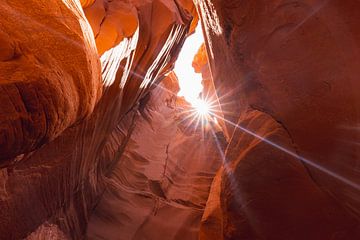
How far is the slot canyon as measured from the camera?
2.80 m

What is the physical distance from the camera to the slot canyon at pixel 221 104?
2797 millimetres

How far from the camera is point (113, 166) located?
10008 mm

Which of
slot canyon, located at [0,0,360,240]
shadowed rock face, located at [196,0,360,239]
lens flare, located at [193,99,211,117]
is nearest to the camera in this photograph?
slot canyon, located at [0,0,360,240]

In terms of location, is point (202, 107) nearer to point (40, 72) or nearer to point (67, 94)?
point (67, 94)

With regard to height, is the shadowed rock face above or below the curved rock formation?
above

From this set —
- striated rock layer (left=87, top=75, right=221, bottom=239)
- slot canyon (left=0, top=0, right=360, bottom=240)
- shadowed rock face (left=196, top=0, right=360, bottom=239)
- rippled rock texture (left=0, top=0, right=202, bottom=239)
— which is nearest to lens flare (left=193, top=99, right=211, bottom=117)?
striated rock layer (left=87, top=75, right=221, bottom=239)

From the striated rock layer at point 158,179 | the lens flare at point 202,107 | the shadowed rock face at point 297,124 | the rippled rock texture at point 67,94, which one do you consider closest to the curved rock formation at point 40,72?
the rippled rock texture at point 67,94

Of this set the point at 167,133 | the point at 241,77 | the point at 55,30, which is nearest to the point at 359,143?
the point at 241,77

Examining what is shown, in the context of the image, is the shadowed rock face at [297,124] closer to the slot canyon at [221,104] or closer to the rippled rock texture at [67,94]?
the slot canyon at [221,104]

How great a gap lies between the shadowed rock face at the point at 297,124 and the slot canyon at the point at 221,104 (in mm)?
15

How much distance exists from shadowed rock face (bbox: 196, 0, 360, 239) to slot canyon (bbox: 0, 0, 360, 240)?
0.05 feet

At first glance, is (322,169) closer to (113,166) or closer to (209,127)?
(113,166)

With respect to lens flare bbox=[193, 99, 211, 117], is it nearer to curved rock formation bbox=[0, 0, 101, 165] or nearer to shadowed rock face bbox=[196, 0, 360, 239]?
shadowed rock face bbox=[196, 0, 360, 239]

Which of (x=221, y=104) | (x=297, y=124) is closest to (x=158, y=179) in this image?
(x=221, y=104)
